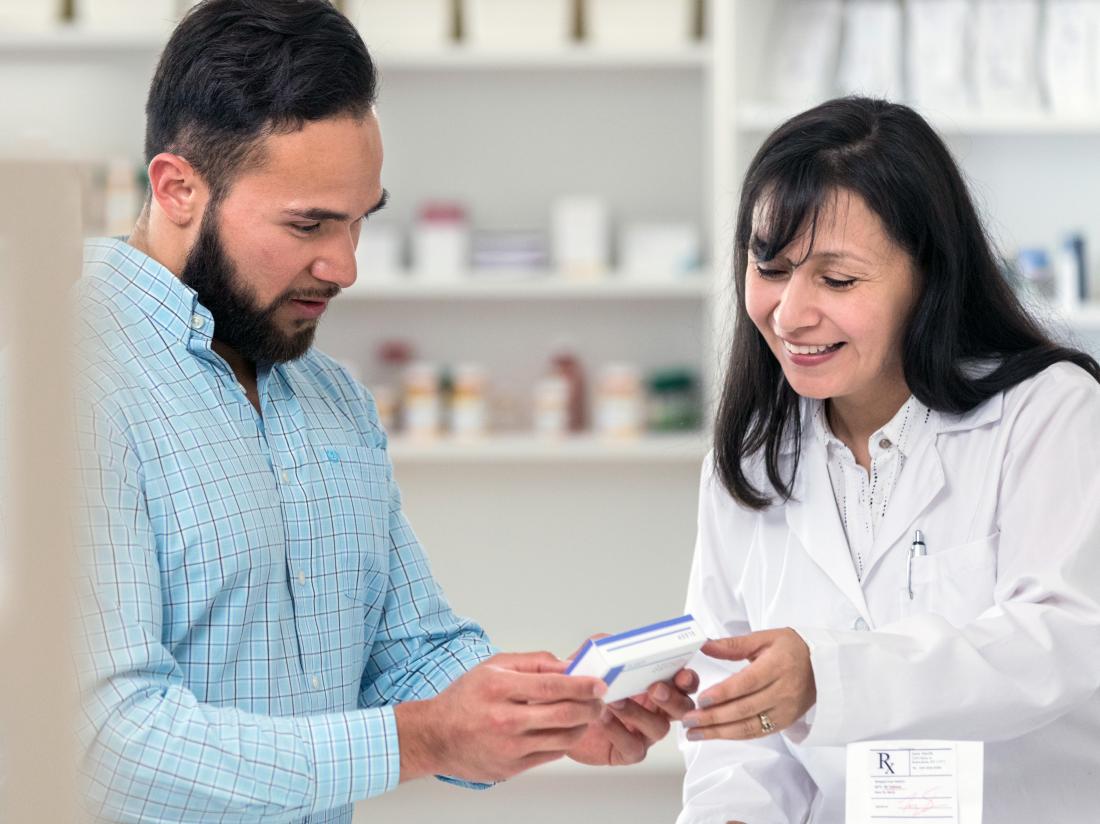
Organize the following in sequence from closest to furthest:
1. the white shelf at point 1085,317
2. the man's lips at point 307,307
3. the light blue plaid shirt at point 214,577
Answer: the light blue plaid shirt at point 214,577, the man's lips at point 307,307, the white shelf at point 1085,317

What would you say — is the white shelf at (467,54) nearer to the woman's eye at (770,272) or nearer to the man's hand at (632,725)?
the woman's eye at (770,272)

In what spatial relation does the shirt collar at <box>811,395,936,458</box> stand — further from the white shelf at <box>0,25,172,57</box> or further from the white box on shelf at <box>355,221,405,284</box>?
the white shelf at <box>0,25,172,57</box>

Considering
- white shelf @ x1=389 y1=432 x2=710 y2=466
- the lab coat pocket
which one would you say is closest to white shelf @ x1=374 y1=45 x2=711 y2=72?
white shelf @ x1=389 y1=432 x2=710 y2=466

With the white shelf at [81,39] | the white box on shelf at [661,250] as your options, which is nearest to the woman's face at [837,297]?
the white box on shelf at [661,250]

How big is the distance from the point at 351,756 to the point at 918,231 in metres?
0.82

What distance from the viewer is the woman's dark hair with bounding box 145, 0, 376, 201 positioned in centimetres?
129

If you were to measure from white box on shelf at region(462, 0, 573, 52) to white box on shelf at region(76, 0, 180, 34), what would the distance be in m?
0.67

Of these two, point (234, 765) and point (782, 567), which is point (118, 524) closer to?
point (234, 765)

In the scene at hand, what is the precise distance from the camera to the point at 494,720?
1231 millimetres

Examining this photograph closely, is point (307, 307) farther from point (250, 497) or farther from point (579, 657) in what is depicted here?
point (579, 657)

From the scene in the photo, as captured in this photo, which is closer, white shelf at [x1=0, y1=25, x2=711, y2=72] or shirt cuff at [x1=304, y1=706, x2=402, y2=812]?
shirt cuff at [x1=304, y1=706, x2=402, y2=812]

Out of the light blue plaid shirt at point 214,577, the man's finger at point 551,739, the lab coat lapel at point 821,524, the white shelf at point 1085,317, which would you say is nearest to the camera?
the light blue plaid shirt at point 214,577

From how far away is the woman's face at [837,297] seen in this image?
1441mm

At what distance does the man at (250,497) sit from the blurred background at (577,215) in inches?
58.0
